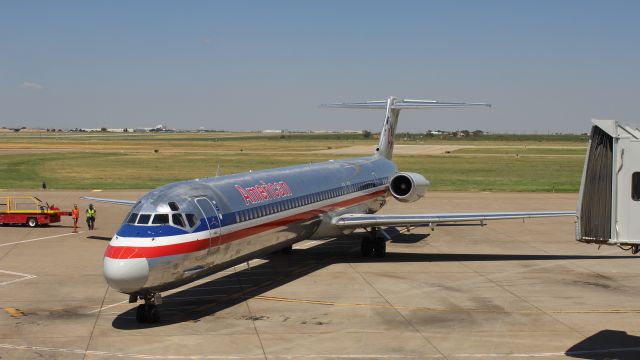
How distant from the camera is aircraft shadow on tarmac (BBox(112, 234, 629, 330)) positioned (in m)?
18.4

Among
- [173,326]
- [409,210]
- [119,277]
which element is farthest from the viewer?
[409,210]

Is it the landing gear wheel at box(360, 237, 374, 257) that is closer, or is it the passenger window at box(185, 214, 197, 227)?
the passenger window at box(185, 214, 197, 227)

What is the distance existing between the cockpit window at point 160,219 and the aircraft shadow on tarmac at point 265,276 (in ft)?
8.17

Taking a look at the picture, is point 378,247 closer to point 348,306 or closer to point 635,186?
point 348,306

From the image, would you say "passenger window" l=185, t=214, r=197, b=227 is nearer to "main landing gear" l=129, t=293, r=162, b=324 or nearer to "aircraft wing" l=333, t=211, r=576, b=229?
"main landing gear" l=129, t=293, r=162, b=324

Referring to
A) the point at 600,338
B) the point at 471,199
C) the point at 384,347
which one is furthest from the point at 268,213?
the point at 471,199

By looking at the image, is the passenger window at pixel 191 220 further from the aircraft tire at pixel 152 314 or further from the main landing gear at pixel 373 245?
the main landing gear at pixel 373 245

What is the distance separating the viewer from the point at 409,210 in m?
42.6

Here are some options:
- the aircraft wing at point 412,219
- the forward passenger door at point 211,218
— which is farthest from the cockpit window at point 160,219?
the aircraft wing at point 412,219

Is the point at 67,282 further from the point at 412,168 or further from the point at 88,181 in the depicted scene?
the point at 412,168

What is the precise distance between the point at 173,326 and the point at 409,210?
27045 mm

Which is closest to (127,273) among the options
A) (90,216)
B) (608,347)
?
(608,347)

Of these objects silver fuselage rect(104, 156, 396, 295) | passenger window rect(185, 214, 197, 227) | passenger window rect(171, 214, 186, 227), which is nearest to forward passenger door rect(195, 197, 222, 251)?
silver fuselage rect(104, 156, 396, 295)

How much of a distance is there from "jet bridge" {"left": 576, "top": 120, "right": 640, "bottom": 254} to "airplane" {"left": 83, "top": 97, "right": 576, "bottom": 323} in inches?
357
